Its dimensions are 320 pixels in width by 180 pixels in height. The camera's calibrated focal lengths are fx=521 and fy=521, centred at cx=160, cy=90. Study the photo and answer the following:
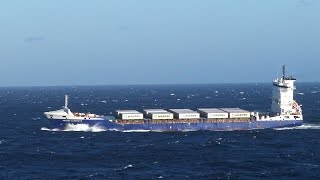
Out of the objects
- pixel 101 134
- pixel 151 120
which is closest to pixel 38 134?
pixel 101 134

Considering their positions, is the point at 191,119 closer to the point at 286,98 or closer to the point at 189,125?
the point at 189,125

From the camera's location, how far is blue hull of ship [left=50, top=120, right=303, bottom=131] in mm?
152125

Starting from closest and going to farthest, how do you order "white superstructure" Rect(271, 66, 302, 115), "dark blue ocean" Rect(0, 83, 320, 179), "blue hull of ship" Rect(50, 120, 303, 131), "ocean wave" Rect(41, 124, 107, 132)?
1. "dark blue ocean" Rect(0, 83, 320, 179)
2. "ocean wave" Rect(41, 124, 107, 132)
3. "blue hull of ship" Rect(50, 120, 303, 131)
4. "white superstructure" Rect(271, 66, 302, 115)

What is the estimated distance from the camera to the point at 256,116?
15938 centimetres

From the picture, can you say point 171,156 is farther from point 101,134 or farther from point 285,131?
point 285,131

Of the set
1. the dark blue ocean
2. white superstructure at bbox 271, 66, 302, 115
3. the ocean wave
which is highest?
white superstructure at bbox 271, 66, 302, 115

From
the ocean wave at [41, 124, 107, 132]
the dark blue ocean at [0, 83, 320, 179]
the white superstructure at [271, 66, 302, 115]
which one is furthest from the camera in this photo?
the white superstructure at [271, 66, 302, 115]

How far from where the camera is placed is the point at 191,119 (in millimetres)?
157500

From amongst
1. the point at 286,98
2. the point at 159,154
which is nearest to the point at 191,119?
the point at 286,98

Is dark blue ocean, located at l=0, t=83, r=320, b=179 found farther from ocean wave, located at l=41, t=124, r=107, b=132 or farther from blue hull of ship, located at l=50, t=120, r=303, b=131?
blue hull of ship, located at l=50, t=120, r=303, b=131

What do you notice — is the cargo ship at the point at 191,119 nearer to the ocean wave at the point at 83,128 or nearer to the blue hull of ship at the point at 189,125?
the blue hull of ship at the point at 189,125

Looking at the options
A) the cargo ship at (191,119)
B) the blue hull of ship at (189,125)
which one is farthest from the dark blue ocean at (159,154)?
the cargo ship at (191,119)

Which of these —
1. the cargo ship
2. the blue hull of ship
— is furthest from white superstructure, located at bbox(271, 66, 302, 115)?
the blue hull of ship

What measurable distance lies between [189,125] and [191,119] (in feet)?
8.60
